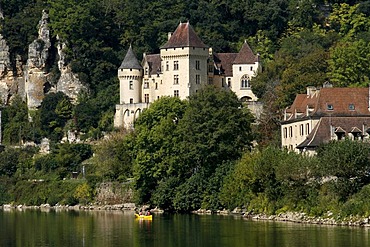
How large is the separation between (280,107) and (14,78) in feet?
125

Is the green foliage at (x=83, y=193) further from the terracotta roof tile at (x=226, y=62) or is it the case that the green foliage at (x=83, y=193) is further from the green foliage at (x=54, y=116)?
the terracotta roof tile at (x=226, y=62)

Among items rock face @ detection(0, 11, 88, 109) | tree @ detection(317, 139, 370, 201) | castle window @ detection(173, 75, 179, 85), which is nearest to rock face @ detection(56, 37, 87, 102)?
rock face @ detection(0, 11, 88, 109)

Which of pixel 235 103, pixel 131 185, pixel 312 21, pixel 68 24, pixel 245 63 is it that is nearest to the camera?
pixel 235 103

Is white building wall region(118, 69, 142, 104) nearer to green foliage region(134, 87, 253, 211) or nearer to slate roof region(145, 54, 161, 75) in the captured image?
slate roof region(145, 54, 161, 75)

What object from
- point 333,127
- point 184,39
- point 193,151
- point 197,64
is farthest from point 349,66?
point 193,151

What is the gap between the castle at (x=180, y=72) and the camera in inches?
4341

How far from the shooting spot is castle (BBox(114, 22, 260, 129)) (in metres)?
110

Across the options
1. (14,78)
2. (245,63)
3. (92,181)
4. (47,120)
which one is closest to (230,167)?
(92,181)

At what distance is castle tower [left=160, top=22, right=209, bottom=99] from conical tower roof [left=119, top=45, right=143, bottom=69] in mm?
3330

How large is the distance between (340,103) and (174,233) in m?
19.6

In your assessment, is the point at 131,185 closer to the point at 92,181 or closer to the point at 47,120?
the point at 92,181

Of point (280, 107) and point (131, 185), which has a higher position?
point (280, 107)

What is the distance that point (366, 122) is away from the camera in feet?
270

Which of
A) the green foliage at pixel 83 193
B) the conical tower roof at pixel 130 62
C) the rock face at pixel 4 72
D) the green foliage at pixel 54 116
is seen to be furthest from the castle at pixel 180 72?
the rock face at pixel 4 72
